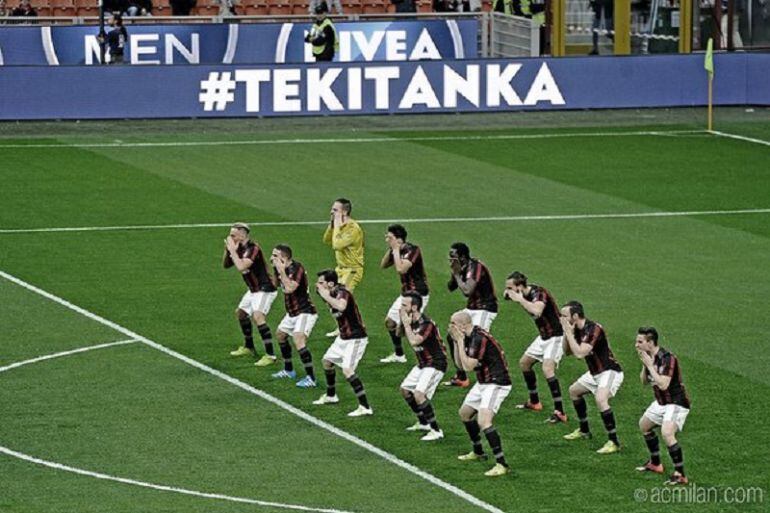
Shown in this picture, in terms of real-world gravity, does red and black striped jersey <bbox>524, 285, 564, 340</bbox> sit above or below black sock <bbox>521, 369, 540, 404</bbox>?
above

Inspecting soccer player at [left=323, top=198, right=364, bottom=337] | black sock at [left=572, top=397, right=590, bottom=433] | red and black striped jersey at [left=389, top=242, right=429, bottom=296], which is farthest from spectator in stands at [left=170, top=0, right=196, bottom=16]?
black sock at [left=572, top=397, right=590, bottom=433]

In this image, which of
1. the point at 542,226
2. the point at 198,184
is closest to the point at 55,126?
the point at 198,184

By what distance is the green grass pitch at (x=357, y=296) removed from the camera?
67.6 ft

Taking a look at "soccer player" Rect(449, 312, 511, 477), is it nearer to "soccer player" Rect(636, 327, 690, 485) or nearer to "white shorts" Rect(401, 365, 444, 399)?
"white shorts" Rect(401, 365, 444, 399)

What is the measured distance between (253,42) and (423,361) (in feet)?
108

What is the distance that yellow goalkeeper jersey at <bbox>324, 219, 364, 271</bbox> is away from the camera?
26.9 m

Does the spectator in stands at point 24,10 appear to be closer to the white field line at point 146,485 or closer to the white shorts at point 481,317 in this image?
the white shorts at point 481,317

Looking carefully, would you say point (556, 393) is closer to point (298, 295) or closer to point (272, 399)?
point (272, 399)

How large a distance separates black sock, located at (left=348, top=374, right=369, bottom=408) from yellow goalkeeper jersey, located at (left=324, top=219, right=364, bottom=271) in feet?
13.1

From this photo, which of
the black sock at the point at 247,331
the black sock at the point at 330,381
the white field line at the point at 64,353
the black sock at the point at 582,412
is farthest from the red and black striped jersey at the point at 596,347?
the white field line at the point at 64,353

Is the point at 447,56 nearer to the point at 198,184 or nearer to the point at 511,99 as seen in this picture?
the point at 511,99

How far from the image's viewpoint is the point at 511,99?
4894cm

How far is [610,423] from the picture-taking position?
2162 cm
